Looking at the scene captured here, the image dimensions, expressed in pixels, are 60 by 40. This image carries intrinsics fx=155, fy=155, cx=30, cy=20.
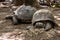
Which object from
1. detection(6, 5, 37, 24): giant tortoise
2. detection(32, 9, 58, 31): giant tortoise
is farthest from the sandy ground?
detection(6, 5, 37, 24): giant tortoise

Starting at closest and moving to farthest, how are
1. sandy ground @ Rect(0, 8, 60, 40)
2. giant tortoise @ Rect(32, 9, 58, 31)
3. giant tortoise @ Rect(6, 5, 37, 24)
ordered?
1. sandy ground @ Rect(0, 8, 60, 40)
2. giant tortoise @ Rect(32, 9, 58, 31)
3. giant tortoise @ Rect(6, 5, 37, 24)

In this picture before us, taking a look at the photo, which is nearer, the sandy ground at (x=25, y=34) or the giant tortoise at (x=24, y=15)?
the sandy ground at (x=25, y=34)

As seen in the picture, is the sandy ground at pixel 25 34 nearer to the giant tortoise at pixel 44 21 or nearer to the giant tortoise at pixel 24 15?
the giant tortoise at pixel 44 21

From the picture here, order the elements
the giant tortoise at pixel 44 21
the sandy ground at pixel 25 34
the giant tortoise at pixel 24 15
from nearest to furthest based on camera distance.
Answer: the sandy ground at pixel 25 34 → the giant tortoise at pixel 44 21 → the giant tortoise at pixel 24 15

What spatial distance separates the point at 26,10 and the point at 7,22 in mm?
679

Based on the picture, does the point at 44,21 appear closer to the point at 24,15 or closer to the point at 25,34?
the point at 25,34

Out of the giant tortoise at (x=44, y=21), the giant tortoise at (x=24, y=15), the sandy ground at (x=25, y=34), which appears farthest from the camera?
the giant tortoise at (x=24, y=15)

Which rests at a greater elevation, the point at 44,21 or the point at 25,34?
the point at 44,21

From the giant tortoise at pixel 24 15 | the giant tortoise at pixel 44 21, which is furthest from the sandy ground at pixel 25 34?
the giant tortoise at pixel 24 15

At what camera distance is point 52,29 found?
3.70 m

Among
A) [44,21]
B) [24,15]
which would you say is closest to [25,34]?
[44,21]

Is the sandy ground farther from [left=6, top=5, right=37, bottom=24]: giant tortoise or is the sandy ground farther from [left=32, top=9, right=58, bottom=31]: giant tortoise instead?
[left=6, top=5, right=37, bottom=24]: giant tortoise

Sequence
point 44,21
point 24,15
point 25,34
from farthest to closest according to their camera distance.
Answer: point 24,15 < point 44,21 < point 25,34

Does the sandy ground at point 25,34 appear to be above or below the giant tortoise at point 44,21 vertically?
below
